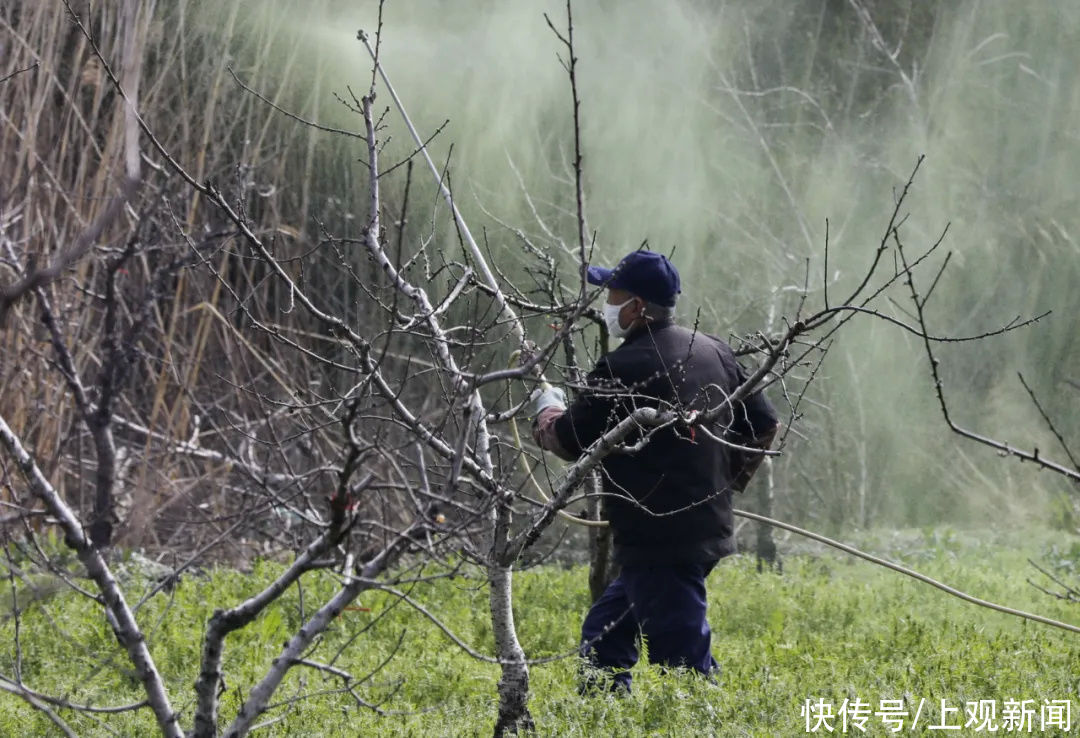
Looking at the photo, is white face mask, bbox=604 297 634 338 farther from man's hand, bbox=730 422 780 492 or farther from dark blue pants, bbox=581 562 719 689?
dark blue pants, bbox=581 562 719 689

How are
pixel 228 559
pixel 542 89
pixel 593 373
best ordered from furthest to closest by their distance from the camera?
pixel 542 89, pixel 228 559, pixel 593 373

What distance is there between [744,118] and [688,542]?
1002cm

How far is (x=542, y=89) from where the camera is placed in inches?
506

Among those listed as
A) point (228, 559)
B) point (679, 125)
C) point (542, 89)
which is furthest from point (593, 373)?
point (679, 125)

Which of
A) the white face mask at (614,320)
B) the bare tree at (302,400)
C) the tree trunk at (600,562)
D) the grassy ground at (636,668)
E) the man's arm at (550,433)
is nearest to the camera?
the bare tree at (302,400)

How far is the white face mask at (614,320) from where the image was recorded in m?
5.08

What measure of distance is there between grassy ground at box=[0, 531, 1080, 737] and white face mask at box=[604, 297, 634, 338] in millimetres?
1209

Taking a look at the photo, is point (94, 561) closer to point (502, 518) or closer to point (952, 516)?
point (502, 518)

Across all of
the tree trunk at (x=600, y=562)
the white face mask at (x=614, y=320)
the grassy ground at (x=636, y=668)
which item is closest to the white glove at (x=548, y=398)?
the white face mask at (x=614, y=320)

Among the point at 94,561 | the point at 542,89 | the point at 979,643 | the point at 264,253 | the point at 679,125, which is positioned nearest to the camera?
the point at 94,561

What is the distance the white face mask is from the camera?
16.7 feet

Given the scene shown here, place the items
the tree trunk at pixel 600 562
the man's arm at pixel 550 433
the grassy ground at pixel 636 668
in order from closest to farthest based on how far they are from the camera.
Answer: the grassy ground at pixel 636 668 < the man's arm at pixel 550 433 < the tree trunk at pixel 600 562

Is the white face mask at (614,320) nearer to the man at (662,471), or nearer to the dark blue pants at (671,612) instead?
the man at (662,471)

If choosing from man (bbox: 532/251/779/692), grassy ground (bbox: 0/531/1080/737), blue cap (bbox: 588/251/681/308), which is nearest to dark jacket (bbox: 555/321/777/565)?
man (bbox: 532/251/779/692)
